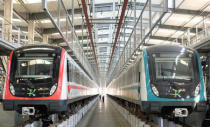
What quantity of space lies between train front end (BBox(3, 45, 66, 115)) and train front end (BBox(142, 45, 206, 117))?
286 centimetres

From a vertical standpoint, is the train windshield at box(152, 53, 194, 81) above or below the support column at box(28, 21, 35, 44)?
below

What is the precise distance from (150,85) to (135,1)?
664 centimetres

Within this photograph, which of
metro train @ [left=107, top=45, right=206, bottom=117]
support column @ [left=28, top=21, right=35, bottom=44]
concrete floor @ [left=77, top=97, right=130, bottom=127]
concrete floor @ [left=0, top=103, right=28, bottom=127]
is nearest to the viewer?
metro train @ [left=107, top=45, right=206, bottom=117]

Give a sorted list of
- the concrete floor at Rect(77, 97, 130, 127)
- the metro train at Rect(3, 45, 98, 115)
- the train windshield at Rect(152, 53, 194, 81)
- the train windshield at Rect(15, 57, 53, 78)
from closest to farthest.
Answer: the metro train at Rect(3, 45, 98, 115) < the train windshield at Rect(152, 53, 194, 81) < the train windshield at Rect(15, 57, 53, 78) < the concrete floor at Rect(77, 97, 130, 127)

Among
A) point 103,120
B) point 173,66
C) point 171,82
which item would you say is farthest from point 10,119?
point 173,66

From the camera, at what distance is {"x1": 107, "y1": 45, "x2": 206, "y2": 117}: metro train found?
27.3ft

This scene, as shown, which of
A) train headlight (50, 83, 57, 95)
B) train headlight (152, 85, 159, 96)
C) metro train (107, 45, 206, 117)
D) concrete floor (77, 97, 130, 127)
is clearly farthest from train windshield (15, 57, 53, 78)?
concrete floor (77, 97, 130, 127)

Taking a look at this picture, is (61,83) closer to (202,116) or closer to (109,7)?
(202,116)

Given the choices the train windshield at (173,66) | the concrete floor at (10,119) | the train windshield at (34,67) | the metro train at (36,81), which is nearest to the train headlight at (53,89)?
the metro train at (36,81)

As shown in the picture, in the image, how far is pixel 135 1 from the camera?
1380 cm

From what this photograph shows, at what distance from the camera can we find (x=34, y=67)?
8.82 metres

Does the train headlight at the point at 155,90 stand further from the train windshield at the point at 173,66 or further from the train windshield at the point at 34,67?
the train windshield at the point at 34,67

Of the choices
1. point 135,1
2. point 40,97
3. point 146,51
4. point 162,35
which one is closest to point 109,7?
point 162,35

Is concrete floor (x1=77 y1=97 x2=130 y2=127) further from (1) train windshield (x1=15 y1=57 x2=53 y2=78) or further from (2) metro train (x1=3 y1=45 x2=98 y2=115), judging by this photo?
(1) train windshield (x1=15 y1=57 x2=53 y2=78)
